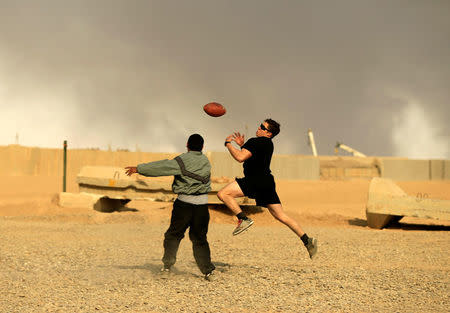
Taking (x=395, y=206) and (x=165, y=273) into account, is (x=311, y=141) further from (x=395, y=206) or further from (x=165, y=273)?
(x=165, y=273)

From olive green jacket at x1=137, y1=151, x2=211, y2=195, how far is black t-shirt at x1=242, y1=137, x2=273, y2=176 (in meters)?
0.66

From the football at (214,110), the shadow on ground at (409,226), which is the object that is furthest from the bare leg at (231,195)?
the shadow on ground at (409,226)

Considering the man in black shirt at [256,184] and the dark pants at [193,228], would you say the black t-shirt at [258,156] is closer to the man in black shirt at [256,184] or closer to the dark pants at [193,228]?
the man in black shirt at [256,184]

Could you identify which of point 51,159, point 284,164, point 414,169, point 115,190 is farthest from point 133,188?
point 414,169

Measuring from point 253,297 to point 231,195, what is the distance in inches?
66.6

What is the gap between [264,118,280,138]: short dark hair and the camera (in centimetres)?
741

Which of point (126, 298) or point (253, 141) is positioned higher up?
point (253, 141)

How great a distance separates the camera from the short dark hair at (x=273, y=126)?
24.3ft

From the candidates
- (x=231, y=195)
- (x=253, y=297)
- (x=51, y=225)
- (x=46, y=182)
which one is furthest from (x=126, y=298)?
(x=46, y=182)

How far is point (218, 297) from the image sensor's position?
5.93 m

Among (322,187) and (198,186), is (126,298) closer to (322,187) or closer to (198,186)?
(198,186)

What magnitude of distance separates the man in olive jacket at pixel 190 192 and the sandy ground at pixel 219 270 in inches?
16.8

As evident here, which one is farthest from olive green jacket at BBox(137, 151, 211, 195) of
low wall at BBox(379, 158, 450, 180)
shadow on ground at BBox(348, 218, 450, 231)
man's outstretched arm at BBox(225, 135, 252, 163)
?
low wall at BBox(379, 158, 450, 180)

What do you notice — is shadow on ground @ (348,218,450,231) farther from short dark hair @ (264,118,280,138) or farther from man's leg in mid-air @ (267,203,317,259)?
short dark hair @ (264,118,280,138)
